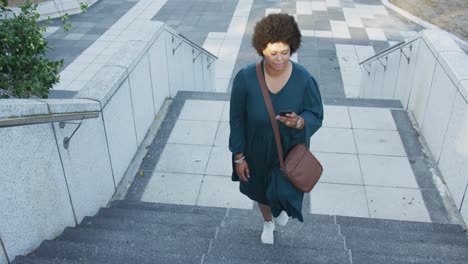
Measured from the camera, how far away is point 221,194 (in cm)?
477

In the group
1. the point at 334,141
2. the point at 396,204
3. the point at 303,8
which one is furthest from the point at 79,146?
the point at 303,8

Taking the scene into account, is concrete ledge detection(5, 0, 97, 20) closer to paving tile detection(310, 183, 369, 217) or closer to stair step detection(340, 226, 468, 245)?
paving tile detection(310, 183, 369, 217)

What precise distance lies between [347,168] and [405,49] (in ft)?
9.08

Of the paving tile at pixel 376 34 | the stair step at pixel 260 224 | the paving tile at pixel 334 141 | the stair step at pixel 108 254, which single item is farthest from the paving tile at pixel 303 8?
the stair step at pixel 108 254

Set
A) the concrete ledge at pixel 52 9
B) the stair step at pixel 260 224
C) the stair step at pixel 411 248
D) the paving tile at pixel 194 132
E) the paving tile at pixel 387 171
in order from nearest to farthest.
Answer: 1. the stair step at pixel 411 248
2. the stair step at pixel 260 224
3. the paving tile at pixel 387 171
4. the paving tile at pixel 194 132
5. the concrete ledge at pixel 52 9

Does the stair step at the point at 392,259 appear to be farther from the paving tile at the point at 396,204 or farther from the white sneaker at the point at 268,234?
the paving tile at the point at 396,204

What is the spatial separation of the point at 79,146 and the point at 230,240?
142cm

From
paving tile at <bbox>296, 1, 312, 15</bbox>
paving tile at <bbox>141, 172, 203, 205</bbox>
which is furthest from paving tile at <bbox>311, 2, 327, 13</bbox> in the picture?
paving tile at <bbox>141, 172, 203, 205</bbox>

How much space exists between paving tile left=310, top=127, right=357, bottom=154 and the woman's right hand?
2413 millimetres

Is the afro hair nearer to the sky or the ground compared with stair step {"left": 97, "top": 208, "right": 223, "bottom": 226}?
nearer to the sky

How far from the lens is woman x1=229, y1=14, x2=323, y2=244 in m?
2.78

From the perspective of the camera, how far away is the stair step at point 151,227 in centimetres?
364

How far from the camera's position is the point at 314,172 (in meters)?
3.13

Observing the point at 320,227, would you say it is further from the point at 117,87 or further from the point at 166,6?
the point at 166,6
